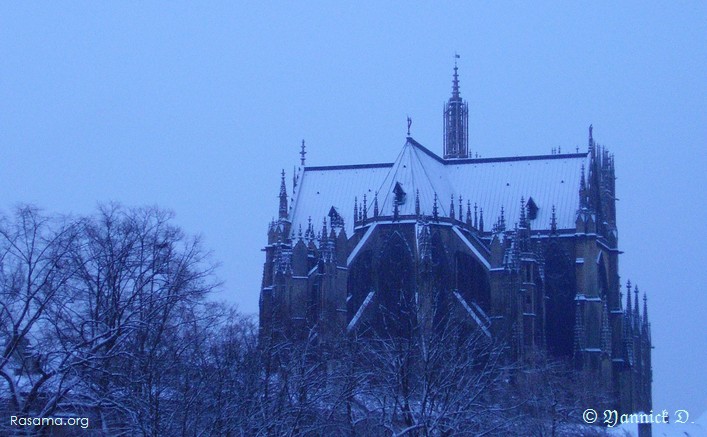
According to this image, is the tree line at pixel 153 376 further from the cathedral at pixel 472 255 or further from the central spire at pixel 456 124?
the central spire at pixel 456 124

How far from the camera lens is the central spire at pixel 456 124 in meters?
82.4

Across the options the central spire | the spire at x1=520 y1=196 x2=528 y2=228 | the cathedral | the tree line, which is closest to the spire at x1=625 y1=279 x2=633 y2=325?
the cathedral

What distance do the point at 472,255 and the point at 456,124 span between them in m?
25.4

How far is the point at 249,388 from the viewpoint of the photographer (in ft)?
80.5

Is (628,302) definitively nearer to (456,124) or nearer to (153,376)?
(456,124)

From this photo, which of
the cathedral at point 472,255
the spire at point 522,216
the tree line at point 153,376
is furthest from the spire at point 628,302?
the tree line at point 153,376

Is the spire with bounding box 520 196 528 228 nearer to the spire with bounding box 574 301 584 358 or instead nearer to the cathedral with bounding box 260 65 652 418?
the cathedral with bounding box 260 65 652 418

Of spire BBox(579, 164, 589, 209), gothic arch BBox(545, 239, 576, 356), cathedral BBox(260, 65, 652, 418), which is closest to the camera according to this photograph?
cathedral BBox(260, 65, 652, 418)

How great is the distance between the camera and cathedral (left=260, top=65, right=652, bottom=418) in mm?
57094

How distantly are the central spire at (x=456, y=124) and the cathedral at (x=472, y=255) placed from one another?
13.3 metres

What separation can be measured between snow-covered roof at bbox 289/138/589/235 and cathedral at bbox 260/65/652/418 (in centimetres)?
7

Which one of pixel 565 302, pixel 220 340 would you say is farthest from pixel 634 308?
pixel 220 340

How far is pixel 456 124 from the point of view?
83.5m

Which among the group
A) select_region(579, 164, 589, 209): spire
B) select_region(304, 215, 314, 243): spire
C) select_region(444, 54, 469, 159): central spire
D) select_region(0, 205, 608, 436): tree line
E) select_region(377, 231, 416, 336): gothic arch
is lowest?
select_region(0, 205, 608, 436): tree line
